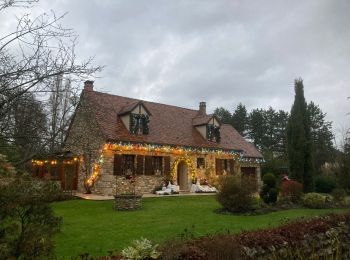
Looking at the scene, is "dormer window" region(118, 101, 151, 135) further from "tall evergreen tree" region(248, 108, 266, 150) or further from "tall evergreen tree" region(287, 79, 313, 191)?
"tall evergreen tree" region(248, 108, 266, 150)

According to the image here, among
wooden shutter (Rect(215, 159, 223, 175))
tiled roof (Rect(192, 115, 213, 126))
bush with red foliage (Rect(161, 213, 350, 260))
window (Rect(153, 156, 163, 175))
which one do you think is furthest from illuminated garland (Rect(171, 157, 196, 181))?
bush with red foliage (Rect(161, 213, 350, 260))

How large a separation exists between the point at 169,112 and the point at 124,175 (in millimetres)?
7837

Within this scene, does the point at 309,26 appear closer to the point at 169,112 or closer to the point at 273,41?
the point at 273,41

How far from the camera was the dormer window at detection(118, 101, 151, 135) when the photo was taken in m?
21.2

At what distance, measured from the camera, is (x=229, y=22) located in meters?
12.0

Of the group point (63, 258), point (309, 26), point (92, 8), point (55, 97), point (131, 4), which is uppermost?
point (309, 26)

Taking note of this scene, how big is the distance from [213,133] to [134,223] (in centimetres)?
1579

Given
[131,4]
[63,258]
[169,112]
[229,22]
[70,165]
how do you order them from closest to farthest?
→ [63,258], [131,4], [229,22], [70,165], [169,112]

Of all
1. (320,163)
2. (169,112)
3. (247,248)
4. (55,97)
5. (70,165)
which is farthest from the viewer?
(320,163)

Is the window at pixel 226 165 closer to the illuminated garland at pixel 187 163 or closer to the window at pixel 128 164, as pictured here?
the illuminated garland at pixel 187 163

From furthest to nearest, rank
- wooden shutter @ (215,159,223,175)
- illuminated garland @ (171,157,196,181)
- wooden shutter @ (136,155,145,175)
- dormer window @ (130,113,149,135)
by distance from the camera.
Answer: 1. wooden shutter @ (215,159,223,175)
2. illuminated garland @ (171,157,196,181)
3. dormer window @ (130,113,149,135)
4. wooden shutter @ (136,155,145,175)

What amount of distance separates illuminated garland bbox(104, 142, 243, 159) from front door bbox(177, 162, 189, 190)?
1248mm

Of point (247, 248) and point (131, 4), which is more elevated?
point (131, 4)

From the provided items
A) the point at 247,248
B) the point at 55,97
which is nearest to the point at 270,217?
the point at 247,248
